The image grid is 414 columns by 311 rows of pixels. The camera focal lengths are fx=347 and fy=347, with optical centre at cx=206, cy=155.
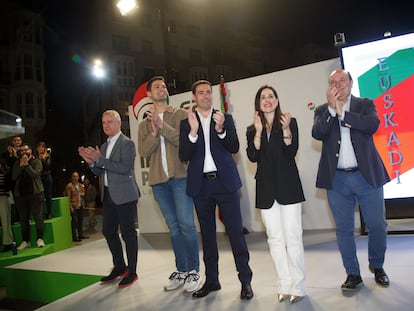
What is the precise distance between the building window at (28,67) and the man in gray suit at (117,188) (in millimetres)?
23548

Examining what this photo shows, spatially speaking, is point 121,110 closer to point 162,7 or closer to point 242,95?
point 162,7

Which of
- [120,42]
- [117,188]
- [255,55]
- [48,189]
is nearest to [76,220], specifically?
[48,189]

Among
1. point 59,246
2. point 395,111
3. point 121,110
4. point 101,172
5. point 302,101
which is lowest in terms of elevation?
point 59,246

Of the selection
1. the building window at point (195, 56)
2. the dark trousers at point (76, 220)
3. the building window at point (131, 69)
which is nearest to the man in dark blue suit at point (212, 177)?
the dark trousers at point (76, 220)

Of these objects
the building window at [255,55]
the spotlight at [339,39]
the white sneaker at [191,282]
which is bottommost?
the white sneaker at [191,282]

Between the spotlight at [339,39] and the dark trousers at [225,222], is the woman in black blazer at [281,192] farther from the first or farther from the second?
the spotlight at [339,39]

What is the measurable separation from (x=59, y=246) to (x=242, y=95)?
440 cm

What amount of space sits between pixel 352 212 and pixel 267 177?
0.65 metres

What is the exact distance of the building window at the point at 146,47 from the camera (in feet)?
78.5

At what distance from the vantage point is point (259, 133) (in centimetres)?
229

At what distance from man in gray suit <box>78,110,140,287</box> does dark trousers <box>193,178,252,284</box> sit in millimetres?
819

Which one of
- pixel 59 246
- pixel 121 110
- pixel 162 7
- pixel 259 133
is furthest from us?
pixel 121 110

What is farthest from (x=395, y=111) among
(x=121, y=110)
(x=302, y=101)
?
(x=121, y=110)

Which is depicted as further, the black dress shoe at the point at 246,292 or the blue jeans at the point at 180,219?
the blue jeans at the point at 180,219
